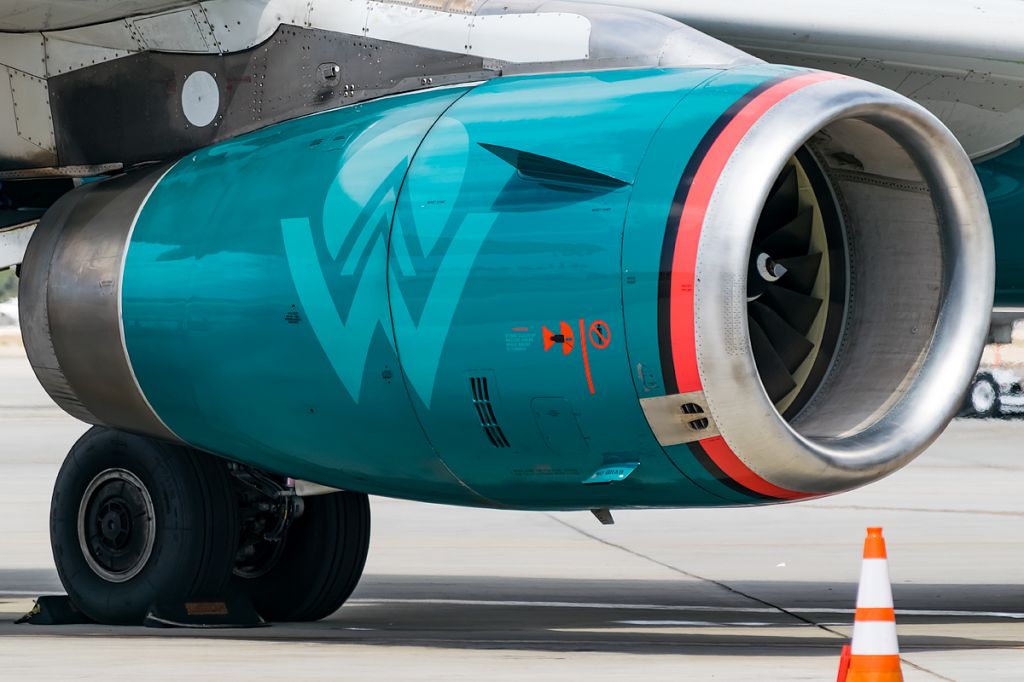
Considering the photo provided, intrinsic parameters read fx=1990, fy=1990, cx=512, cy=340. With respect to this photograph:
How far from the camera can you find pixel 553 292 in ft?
25.3

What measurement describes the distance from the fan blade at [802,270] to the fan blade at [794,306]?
63 millimetres

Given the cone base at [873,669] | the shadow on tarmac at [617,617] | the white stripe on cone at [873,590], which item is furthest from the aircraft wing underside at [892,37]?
the cone base at [873,669]

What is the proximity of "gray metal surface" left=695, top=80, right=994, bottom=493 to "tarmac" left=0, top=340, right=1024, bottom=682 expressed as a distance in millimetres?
907

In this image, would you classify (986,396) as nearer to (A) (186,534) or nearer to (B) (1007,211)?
(B) (1007,211)

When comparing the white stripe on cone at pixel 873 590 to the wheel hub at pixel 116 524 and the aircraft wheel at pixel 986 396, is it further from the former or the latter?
the aircraft wheel at pixel 986 396

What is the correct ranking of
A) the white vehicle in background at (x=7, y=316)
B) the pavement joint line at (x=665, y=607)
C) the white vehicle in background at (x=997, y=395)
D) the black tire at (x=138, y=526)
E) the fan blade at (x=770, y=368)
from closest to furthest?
1. the fan blade at (x=770, y=368)
2. the black tire at (x=138, y=526)
3. the pavement joint line at (x=665, y=607)
4. the white vehicle in background at (x=997, y=395)
5. the white vehicle in background at (x=7, y=316)

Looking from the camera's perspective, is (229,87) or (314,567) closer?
(229,87)

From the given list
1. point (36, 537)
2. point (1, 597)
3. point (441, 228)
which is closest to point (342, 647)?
point (441, 228)

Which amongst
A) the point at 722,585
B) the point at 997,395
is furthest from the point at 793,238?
the point at 997,395

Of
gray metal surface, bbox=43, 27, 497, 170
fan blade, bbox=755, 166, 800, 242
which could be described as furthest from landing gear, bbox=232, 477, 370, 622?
fan blade, bbox=755, 166, 800, 242

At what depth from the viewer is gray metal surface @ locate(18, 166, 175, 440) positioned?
908 cm

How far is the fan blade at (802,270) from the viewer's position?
8.67 metres

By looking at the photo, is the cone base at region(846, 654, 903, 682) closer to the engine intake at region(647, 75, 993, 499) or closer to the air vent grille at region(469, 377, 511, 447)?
the engine intake at region(647, 75, 993, 499)

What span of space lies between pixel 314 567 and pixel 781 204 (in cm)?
348
